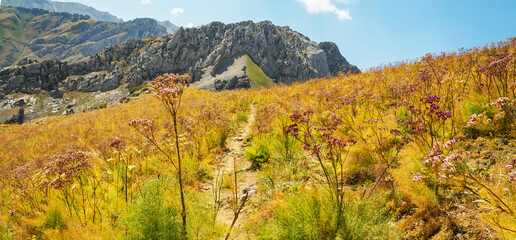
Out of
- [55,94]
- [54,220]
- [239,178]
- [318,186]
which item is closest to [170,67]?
[55,94]

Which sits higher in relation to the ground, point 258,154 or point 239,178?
point 258,154

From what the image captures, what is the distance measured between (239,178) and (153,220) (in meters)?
3.16

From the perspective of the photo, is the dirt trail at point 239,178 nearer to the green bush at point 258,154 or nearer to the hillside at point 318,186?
the hillside at point 318,186

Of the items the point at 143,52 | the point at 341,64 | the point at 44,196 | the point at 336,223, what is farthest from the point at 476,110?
the point at 341,64

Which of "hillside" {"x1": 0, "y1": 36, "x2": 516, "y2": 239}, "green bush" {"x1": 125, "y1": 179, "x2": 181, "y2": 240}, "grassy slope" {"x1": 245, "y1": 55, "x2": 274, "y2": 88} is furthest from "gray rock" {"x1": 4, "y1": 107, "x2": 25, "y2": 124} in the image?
"green bush" {"x1": 125, "y1": 179, "x2": 181, "y2": 240}

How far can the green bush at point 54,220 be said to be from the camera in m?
4.13

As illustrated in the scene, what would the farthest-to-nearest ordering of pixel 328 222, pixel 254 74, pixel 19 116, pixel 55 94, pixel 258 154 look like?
1. pixel 55 94
2. pixel 254 74
3. pixel 19 116
4. pixel 258 154
5. pixel 328 222

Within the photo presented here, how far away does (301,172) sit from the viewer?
537 cm

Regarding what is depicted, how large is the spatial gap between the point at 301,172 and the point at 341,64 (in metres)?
207

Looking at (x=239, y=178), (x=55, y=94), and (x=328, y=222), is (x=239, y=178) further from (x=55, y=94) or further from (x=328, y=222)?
(x=55, y=94)

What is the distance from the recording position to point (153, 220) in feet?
9.53

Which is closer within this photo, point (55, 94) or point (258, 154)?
point (258, 154)

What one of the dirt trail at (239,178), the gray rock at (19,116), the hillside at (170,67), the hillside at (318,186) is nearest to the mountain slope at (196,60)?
the hillside at (170,67)

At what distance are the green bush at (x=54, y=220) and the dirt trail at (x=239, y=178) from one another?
2.98 meters
